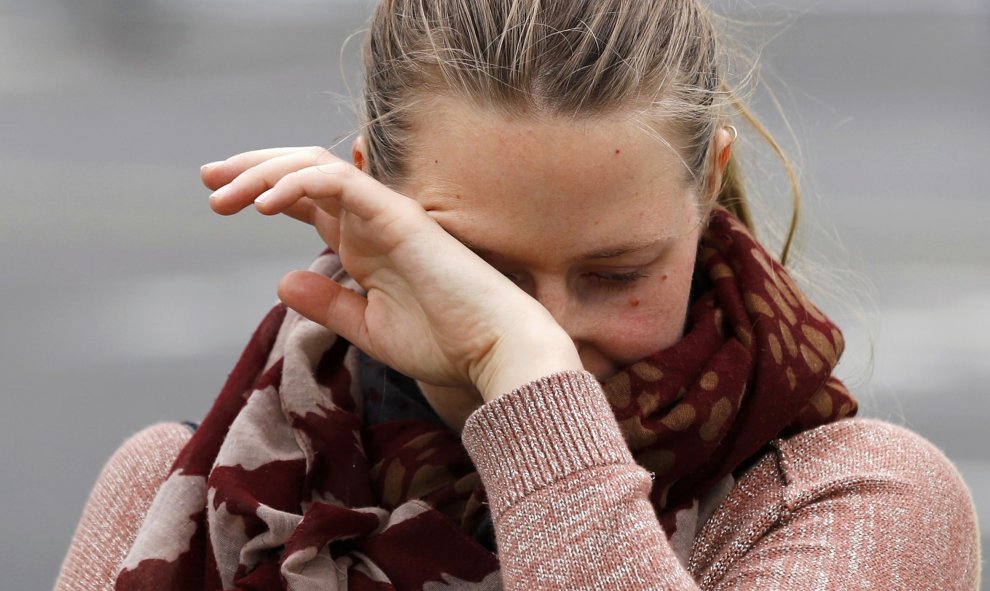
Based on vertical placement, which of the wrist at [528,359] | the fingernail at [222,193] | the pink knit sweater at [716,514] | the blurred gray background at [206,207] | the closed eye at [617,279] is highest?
the fingernail at [222,193]

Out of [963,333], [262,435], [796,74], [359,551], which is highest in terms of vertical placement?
[262,435]

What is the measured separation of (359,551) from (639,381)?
1.38 feet

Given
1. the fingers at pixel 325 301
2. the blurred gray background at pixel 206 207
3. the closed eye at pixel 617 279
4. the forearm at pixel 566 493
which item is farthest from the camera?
the blurred gray background at pixel 206 207

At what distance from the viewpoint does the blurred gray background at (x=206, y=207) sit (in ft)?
13.6

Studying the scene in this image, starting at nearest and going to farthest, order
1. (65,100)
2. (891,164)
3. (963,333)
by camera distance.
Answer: (963,333) < (891,164) < (65,100)

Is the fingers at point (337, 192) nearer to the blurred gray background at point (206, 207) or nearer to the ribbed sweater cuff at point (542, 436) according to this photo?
the ribbed sweater cuff at point (542, 436)

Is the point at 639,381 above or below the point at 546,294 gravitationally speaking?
below

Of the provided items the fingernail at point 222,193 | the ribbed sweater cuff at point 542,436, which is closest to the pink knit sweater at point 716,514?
the ribbed sweater cuff at point 542,436

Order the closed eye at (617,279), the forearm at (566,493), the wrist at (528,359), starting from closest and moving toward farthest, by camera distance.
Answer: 1. the forearm at (566,493)
2. the wrist at (528,359)
3. the closed eye at (617,279)

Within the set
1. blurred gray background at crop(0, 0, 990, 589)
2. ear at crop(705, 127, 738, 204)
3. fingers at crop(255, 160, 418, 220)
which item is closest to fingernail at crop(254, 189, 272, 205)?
fingers at crop(255, 160, 418, 220)

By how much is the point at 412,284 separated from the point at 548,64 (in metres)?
0.31

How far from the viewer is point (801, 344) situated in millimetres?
1763

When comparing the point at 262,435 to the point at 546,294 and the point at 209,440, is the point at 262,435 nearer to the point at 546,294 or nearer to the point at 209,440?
the point at 209,440

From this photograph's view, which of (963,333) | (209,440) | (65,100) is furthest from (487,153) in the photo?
(65,100)
